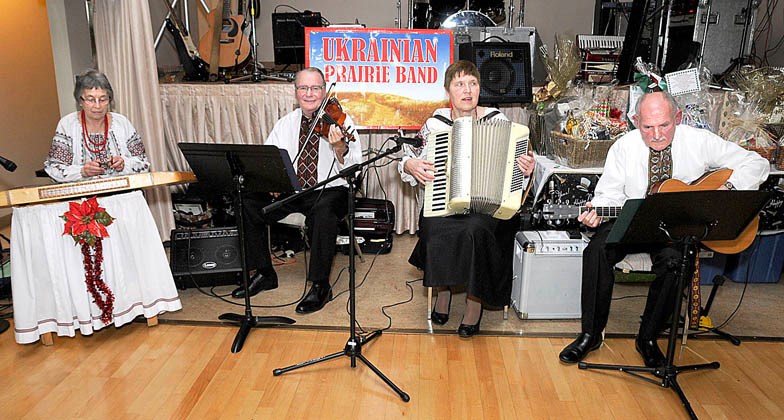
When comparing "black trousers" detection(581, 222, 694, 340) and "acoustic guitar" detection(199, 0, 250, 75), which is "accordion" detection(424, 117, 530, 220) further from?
"acoustic guitar" detection(199, 0, 250, 75)

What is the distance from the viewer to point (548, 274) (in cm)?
273

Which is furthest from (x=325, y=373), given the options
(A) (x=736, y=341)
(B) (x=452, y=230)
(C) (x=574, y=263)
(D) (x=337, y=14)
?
(D) (x=337, y=14)

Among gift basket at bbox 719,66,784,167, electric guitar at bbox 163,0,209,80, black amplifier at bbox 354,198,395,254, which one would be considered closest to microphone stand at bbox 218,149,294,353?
black amplifier at bbox 354,198,395,254

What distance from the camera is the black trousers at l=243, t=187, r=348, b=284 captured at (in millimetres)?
2979

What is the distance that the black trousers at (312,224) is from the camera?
298 centimetres

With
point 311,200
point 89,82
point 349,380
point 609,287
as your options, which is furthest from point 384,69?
point 349,380

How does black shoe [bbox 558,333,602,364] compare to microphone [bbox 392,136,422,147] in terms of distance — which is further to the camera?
black shoe [bbox 558,333,602,364]

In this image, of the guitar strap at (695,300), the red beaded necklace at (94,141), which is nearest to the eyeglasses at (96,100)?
the red beaded necklace at (94,141)

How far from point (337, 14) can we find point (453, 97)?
4.49 meters

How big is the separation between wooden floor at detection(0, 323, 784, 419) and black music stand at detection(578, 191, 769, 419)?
27cm

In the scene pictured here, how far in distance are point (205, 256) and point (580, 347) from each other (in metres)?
2.09

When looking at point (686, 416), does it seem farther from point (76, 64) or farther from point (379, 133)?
point (76, 64)

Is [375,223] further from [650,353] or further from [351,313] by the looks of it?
[650,353]

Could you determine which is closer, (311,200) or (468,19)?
(311,200)
